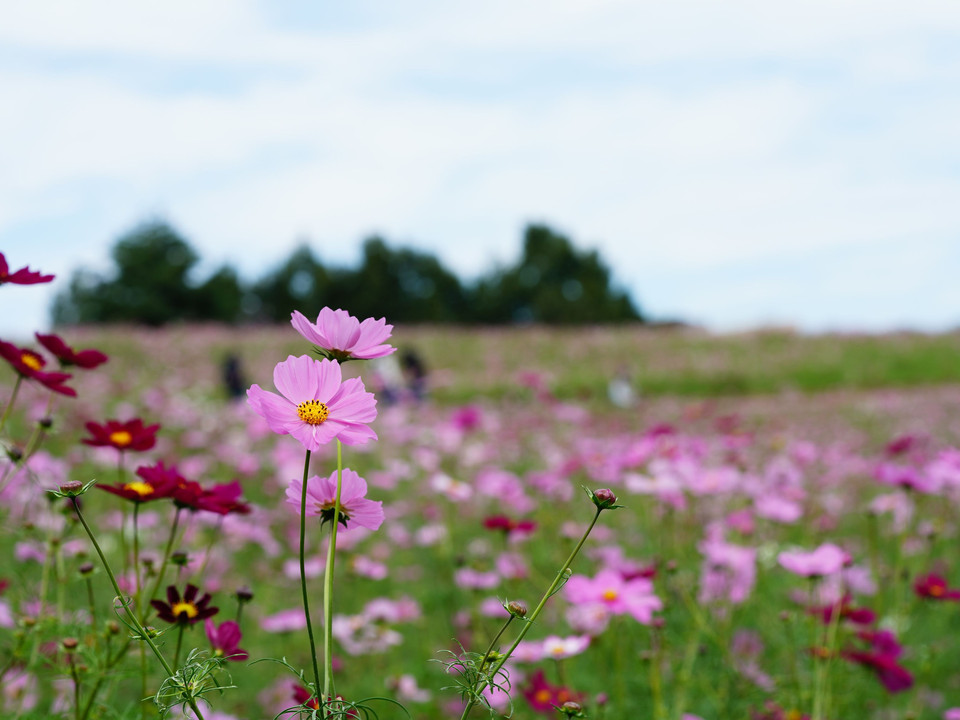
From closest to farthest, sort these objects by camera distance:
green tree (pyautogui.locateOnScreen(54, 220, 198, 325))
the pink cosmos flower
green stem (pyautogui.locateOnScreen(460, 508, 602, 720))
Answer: green stem (pyautogui.locateOnScreen(460, 508, 602, 720)) < the pink cosmos flower < green tree (pyautogui.locateOnScreen(54, 220, 198, 325))

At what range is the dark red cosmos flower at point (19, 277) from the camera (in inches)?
35.5

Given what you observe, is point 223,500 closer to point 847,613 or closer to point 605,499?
point 605,499

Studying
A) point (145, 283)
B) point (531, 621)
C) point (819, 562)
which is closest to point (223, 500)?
point (531, 621)

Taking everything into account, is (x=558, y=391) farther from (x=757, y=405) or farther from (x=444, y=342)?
(x=444, y=342)

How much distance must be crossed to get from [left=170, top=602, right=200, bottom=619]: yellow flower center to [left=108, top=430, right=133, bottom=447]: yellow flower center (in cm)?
25

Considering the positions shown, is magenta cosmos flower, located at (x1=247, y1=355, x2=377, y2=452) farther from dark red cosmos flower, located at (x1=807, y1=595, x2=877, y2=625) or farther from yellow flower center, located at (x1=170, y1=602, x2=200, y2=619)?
dark red cosmos flower, located at (x1=807, y1=595, x2=877, y2=625)

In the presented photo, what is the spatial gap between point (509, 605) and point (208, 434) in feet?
18.0

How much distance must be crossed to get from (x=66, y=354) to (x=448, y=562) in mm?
2380

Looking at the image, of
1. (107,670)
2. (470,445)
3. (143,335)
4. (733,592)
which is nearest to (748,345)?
(143,335)

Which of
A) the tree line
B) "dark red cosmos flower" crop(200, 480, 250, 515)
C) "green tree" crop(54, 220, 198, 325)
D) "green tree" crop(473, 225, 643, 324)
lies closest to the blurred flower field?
"dark red cosmos flower" crop(200, 480, 250, 515)

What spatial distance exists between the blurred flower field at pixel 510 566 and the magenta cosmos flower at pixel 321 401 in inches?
3.1

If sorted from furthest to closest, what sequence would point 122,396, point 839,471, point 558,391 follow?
point 558,391 < point 122,396 < point 839,471

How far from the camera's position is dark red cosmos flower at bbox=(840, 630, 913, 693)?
145cm

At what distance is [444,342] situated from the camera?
1712 cm
